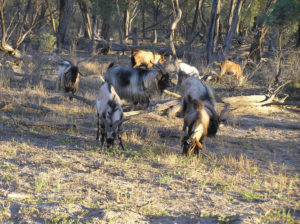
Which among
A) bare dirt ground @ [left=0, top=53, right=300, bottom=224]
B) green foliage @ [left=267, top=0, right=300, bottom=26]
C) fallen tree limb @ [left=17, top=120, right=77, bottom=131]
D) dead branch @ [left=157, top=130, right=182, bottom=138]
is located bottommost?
bare dirt ground @ [left=0, top=53, right=300, bottom=224]

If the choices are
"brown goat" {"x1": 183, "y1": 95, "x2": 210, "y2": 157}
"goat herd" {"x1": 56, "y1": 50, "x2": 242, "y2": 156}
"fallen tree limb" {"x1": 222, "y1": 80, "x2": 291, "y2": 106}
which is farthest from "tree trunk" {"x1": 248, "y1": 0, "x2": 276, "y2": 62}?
"brown goat" {"x1": 183, "y1": 95, "x2": 210, "y2": 157}

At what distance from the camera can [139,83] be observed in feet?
34.9

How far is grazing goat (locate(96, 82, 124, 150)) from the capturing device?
757 cm

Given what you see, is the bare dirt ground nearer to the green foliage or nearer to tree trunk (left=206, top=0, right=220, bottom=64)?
the green foliage

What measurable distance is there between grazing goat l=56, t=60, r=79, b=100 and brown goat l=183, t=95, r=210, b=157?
574 cm

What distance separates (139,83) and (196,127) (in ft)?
12.6

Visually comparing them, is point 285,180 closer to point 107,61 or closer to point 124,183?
point 124,183

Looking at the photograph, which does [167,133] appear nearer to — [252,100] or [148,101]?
[148,101]

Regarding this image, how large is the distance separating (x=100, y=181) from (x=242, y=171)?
2529 millimetres

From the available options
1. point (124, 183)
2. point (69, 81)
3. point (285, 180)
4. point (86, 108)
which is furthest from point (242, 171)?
point (69, 81)

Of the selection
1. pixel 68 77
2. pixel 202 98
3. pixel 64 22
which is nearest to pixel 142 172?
pixel 202 98

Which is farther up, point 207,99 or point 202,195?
point 207,99

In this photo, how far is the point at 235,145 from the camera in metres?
8.72

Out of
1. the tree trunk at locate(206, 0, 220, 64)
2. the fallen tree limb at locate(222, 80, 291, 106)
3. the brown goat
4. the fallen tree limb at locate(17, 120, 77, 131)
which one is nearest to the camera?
the brown goat
